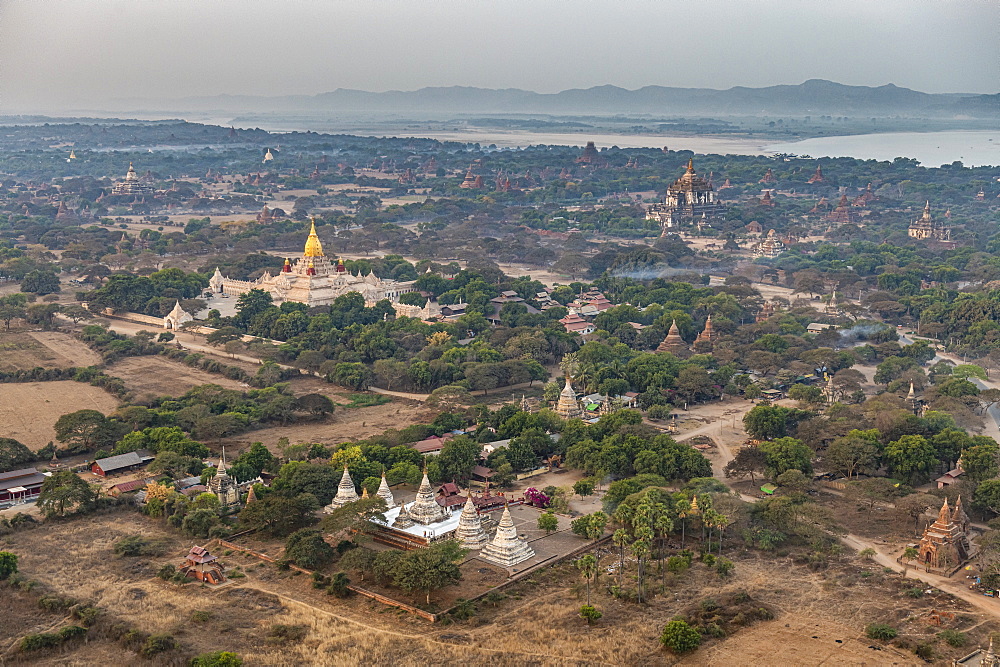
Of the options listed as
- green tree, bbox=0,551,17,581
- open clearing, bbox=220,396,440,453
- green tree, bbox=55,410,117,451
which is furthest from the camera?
open clearing, bbox=220,396,440,453

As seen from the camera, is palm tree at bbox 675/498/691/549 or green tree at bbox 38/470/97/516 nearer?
palm tree at bbox 675/498/691/549

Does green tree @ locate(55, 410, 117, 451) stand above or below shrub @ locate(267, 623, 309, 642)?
above

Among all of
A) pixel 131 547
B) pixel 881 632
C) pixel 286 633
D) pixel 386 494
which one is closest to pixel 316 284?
pixel 386 494

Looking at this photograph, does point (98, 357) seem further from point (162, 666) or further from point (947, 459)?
point (947, 459)

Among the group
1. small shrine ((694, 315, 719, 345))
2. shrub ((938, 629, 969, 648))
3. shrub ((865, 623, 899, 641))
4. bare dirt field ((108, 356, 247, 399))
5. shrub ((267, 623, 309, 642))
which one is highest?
small shrine ((694, 315, 719, 345))

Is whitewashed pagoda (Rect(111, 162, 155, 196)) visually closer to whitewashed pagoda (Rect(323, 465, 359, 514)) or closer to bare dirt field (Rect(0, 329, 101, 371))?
bare dirt field (Rect(0, 329, 101, 371))

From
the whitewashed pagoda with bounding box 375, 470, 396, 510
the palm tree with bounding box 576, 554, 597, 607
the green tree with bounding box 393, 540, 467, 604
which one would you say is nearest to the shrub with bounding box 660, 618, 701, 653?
the palm tree with bounding box 576, 554, 597, 607
